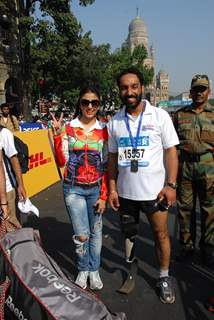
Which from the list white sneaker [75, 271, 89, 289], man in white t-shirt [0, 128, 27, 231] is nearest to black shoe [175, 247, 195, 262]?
white sneaker [75, 271, 89, 289]

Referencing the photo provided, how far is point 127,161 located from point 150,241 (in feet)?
6.77

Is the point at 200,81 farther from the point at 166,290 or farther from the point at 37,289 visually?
the point at 37,289

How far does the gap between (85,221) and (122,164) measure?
2.23ft

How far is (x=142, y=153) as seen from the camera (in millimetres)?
3166

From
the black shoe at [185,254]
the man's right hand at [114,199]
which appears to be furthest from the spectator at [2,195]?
the black shoe at [185,254]

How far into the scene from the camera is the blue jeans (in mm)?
3426

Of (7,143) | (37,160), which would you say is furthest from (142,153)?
(37,160)

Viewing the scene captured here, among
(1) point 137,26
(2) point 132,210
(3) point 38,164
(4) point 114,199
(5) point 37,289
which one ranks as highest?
(1) point 137,26

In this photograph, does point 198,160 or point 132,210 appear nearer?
point 132,210

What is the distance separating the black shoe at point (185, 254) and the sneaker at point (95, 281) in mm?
1058

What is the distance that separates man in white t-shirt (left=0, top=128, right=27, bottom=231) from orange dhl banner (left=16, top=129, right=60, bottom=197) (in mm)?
4073

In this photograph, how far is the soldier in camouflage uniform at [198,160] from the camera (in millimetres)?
3954

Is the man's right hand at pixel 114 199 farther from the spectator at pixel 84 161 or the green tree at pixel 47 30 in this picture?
the green tree at pixel 47 30

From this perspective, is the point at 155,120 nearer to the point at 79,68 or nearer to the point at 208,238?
the point at 208,238
